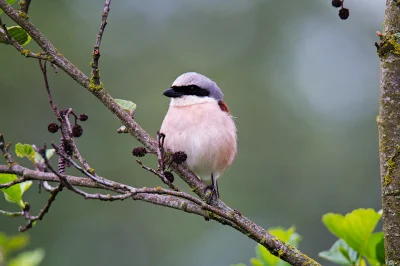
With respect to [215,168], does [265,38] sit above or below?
above

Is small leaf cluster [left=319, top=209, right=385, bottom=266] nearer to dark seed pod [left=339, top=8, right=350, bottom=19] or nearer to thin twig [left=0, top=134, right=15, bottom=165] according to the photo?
dark seed pod [left=339, top=8, right=350, bottom=19]

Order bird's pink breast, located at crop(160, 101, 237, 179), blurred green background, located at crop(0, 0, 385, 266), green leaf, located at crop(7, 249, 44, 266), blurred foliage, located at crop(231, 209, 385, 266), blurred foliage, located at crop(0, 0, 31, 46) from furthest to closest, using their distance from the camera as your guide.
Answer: blurred green background, located at crop(0, 0, 385, 266) → bird's pink breast, located at crop(160, 101, 237, 179) → green leaf, located at crop(7, 249, 44, 266) → blurred foliage, located at crop(231, 209, 385, 266) → blurred foliage, located at crop(0, 0, 31, 46)

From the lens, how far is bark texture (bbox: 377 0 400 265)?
87.4 inches

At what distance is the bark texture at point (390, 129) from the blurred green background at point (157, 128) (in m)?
8.48

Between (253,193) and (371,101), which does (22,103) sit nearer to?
(253,193)

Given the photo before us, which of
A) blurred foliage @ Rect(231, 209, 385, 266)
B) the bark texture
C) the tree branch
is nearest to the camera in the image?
the tree branch

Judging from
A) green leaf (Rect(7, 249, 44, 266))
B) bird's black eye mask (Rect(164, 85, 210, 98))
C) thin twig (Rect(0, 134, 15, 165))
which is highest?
bird's black eye mask (Rect(164, 85, 210, 98))

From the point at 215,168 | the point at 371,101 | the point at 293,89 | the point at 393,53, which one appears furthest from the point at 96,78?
the point at 371,101

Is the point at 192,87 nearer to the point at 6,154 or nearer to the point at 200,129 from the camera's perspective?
the point at 200,129

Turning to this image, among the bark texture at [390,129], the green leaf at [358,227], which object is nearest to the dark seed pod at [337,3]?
the bark texture at [390,129]

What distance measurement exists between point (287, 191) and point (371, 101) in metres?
3.74

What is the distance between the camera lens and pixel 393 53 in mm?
2305

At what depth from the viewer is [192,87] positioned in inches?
165

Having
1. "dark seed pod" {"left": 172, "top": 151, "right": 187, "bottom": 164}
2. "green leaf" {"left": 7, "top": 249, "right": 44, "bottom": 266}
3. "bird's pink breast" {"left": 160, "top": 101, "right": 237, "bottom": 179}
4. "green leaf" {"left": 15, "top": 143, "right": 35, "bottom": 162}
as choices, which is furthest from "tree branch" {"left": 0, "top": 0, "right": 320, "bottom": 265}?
"bird's pink breast" {"left": 160, "top": 101, "right": 237, "bottom": 179}
